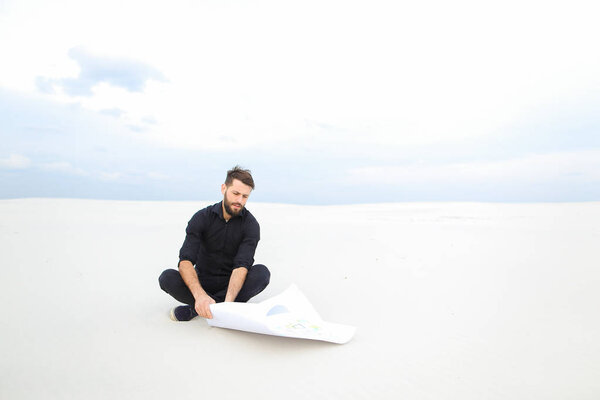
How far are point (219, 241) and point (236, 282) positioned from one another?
0.36 m

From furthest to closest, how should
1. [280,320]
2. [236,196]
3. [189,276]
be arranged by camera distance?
[236,196], [189,276], [280,320]

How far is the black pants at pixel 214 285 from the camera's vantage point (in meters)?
2.82

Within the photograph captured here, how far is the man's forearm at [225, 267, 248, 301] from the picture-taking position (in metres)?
2.75

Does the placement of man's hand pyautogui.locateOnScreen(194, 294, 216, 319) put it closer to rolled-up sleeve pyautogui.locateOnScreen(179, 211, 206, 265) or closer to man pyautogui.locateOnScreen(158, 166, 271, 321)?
man pyautogui.locateOnScreen(158, 166, 271, 321)

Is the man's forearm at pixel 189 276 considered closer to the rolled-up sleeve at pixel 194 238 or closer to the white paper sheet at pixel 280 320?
the rolled-up sleeve at pixel 194 238

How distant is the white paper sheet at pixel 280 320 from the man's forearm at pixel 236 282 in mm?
238

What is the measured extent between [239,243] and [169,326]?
2.42 ft

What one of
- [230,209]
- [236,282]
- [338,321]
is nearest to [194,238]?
[230,209]

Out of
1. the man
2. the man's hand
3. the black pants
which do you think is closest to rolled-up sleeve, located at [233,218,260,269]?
the man

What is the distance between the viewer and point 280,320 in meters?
2.42

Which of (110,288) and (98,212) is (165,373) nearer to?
(110,288)

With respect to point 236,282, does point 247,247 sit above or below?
above

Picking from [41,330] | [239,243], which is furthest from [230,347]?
[41,330]

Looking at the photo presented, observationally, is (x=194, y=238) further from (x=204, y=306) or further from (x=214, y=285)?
(x=204, y=306)
